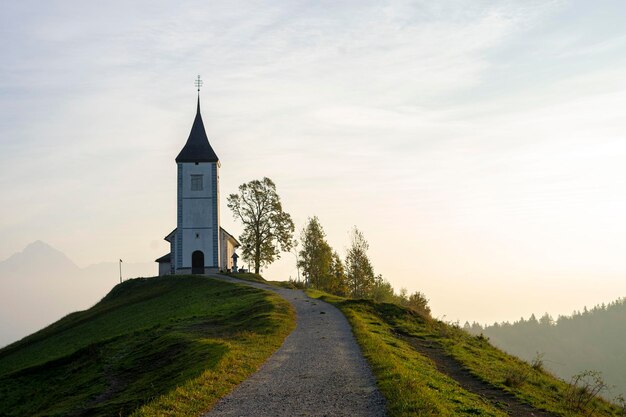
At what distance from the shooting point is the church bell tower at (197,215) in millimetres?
69562

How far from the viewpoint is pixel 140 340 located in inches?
1353

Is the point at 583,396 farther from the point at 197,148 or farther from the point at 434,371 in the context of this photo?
the point at 197,148

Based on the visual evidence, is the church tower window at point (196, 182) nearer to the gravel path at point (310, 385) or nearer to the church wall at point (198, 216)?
the church wall at point (198, 216)

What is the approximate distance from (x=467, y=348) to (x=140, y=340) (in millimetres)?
16777

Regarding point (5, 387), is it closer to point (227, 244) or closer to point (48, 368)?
point (48, 368)

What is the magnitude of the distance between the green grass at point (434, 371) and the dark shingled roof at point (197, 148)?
34029 millimetres

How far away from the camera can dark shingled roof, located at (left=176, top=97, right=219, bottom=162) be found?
7138cm

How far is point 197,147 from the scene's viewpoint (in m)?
72.7

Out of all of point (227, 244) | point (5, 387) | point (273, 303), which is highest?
point (227, 244)

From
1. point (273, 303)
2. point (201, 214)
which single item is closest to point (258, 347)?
point (273, 303)

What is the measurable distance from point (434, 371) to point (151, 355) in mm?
12647

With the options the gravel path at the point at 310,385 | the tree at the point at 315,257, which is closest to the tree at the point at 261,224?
the tree at the point at 315,257

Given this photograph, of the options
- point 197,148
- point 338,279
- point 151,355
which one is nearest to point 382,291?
point 338,279

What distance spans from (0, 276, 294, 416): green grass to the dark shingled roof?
19415 mm
